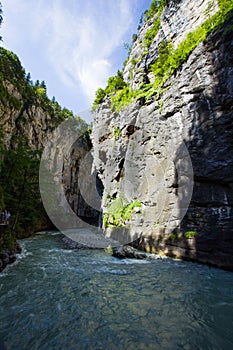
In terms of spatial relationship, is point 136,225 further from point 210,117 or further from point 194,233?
point 210,117

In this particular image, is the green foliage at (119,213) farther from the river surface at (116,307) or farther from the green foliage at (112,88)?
the green foliage at (112,88)

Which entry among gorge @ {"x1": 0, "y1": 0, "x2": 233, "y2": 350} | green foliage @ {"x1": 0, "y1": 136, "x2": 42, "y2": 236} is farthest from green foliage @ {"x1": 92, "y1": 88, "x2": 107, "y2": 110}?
green foliage @ {"x1": 0, "y1": 136, "x2": 42, "y2": 236}

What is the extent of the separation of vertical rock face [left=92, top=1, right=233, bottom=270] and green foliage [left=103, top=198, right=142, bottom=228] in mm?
76

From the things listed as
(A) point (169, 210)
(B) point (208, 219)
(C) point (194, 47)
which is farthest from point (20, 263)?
(C) point (194, 47)

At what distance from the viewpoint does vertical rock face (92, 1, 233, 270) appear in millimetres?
8719

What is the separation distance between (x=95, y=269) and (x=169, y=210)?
16.2ft

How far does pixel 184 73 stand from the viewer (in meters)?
11.0

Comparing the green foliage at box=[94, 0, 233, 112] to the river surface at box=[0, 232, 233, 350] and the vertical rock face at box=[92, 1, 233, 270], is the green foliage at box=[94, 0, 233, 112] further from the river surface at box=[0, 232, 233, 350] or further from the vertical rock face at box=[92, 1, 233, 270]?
the river surface at box=[0, 232, 233, 350]

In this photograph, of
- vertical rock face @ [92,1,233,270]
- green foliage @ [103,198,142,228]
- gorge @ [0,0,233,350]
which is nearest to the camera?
gorge @ [0,0,233,350]

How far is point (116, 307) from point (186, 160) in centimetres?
766

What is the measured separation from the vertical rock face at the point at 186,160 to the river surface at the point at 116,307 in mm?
1845

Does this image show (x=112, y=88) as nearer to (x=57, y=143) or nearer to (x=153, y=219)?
(x=153, y=219)

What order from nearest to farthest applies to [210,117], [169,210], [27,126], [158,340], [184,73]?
[158,340], [210,117], [169,210], [184,73], [27,126]

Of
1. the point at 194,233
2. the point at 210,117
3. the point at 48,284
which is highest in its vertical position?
the point at 210,117
